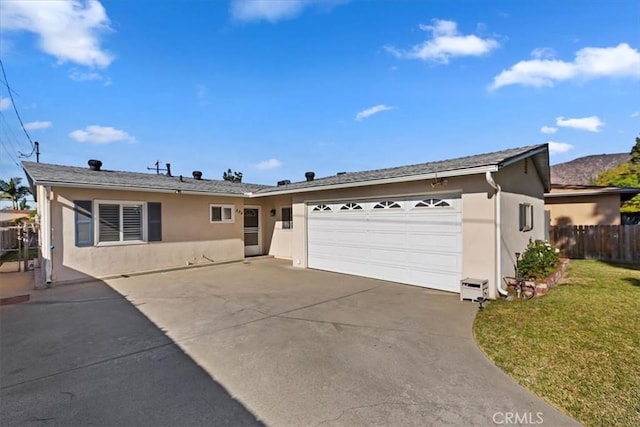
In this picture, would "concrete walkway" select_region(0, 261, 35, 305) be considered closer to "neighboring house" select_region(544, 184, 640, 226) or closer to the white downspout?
the white downspout

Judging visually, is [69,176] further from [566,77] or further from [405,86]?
[566,77]

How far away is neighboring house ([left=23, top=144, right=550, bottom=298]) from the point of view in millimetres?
6910

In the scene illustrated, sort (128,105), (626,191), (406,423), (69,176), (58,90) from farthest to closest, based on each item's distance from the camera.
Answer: (128,105) → (626,191) → (58,90) → (69,176) → (406,423)

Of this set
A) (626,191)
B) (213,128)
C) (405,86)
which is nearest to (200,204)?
(213,128)

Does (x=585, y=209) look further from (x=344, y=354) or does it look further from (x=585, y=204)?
(x=344, y=354)

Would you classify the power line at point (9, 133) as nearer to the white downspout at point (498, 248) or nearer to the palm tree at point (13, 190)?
the white downspout at point (498, 248)

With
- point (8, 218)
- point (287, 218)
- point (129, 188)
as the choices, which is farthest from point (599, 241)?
point (8, 218)

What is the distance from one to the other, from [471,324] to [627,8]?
939 centimetres

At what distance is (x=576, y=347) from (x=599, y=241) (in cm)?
1087

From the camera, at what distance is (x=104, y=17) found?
8125 mm

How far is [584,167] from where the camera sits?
164 ft

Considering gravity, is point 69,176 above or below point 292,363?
above

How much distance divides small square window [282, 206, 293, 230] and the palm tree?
1352 inches
